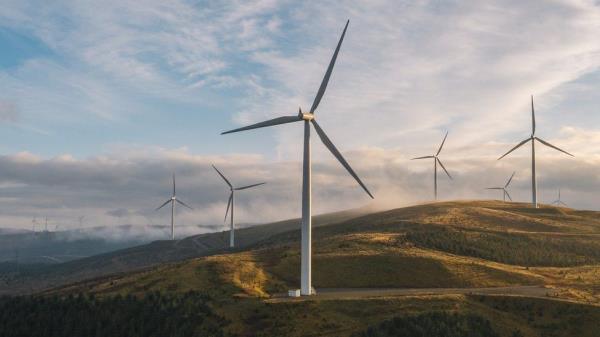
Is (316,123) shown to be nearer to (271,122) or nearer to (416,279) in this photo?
(271,122)

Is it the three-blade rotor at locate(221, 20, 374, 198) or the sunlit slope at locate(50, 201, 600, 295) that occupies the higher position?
the three-blade rotor at locate(221, 20, 374, 198)

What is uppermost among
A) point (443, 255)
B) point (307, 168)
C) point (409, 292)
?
point (307, 168)

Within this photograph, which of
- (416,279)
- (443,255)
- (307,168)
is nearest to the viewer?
(307,168)

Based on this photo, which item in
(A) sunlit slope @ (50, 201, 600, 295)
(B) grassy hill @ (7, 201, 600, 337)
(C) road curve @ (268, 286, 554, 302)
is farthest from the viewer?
(A) sunlit slope @ (50, 201, 600, 295)

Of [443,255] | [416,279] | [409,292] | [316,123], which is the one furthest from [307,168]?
[443,255]

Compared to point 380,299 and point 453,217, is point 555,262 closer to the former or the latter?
point 453,217

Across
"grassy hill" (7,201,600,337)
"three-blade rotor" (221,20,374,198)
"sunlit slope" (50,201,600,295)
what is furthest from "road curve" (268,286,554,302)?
"three-blade rotor" (221,20,374,198)

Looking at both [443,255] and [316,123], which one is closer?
[316,123]

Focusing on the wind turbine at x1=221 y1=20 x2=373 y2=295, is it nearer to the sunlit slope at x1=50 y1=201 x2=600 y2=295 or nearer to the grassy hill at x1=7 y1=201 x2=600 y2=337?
the grassy hill at x1=7 y1=201 x2=600 y2=337
